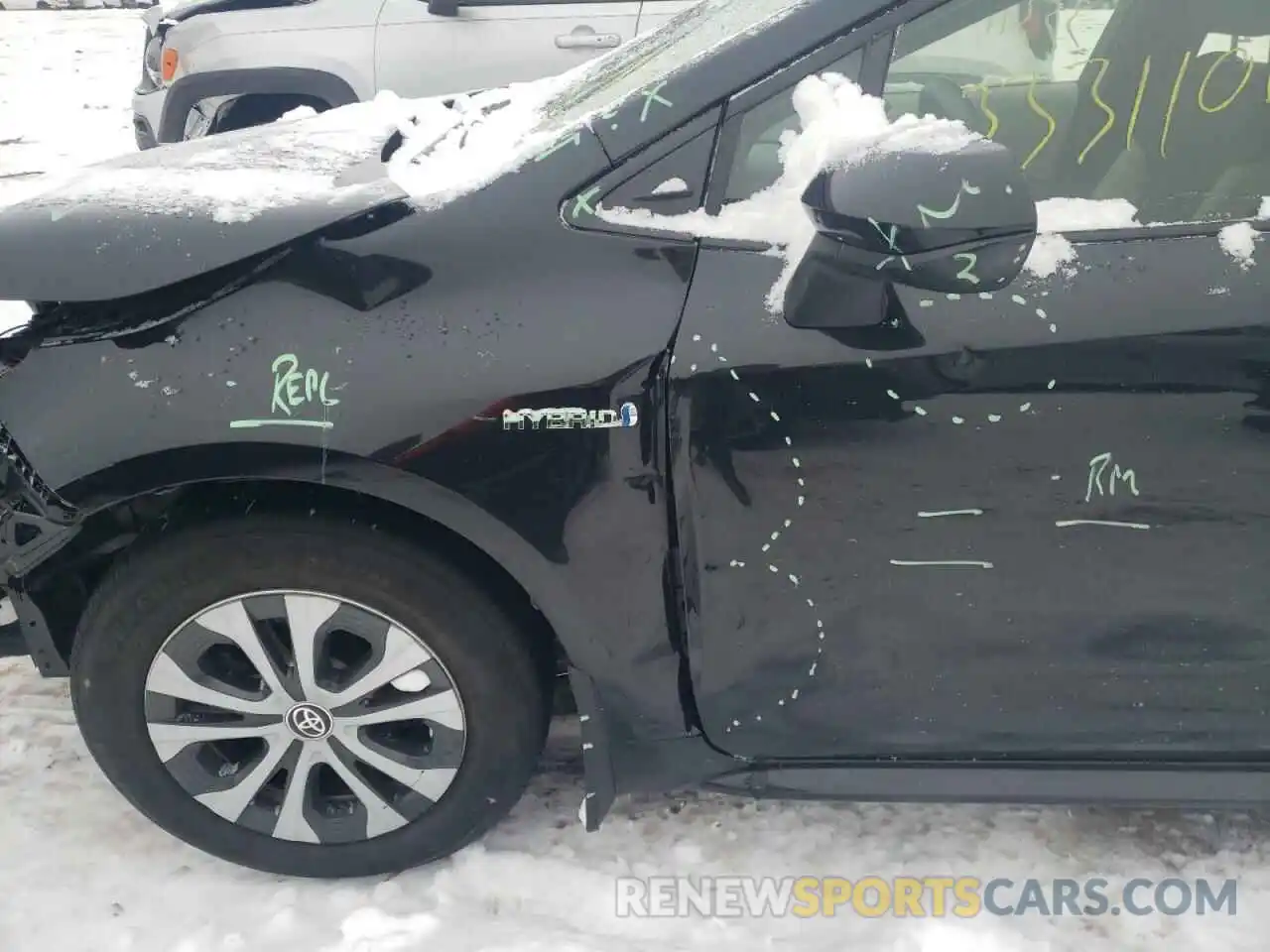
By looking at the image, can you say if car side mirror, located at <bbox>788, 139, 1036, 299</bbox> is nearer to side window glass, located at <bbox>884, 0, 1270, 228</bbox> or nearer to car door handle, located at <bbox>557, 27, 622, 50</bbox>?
side window glass, located at <bbox>884, 0, 1270, 228</bbox>

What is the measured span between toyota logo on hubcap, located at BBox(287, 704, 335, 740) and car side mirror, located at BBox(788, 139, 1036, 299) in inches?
46.2

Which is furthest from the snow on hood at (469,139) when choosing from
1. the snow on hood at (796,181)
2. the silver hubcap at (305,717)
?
the silver hubcap at (305,717)

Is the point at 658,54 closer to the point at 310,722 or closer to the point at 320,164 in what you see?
the point at 320,164

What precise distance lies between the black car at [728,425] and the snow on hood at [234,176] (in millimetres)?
17

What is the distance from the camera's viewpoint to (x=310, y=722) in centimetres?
193

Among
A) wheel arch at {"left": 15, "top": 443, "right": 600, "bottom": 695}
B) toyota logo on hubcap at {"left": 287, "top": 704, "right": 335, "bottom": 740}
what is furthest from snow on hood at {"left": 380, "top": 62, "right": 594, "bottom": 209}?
toyota logo on hubcap at {"left": 287, "top": 704, "right": 335, "bottom": 740}

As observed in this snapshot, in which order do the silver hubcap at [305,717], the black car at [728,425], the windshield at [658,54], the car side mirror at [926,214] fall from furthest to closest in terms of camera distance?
the silver hubcap at [305,717], the windshield at [658,54], the black car at [728,425], the car side mirror at [926,214]

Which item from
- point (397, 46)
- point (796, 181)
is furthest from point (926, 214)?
point (397, 46)

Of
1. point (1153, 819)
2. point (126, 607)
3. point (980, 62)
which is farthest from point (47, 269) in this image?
point (1153, 819)

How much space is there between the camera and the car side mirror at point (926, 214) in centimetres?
149

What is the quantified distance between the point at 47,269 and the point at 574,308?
838 millimetres

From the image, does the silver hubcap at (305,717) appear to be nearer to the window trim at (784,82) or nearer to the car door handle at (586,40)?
the window trim at (784,82)

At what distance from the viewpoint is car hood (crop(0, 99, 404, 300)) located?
169 cm

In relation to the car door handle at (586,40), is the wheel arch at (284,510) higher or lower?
lower
